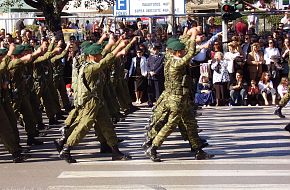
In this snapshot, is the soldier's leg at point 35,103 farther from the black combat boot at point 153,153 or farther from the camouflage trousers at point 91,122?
the black combat boot at point 153,153

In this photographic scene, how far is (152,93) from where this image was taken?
20.1m

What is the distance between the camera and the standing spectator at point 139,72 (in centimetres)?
2011

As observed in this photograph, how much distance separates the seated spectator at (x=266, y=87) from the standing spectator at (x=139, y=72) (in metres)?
3.17

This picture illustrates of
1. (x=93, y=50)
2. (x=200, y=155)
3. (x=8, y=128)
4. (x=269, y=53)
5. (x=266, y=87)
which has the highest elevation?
(x=93, y=50)

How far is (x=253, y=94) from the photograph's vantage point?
19.5 meters

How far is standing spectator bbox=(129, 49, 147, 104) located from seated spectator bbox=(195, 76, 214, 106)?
5.06 ft

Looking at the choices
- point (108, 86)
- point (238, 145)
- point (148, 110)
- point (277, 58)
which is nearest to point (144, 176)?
point (238, 145)

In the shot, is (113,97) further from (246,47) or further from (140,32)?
(140,32)

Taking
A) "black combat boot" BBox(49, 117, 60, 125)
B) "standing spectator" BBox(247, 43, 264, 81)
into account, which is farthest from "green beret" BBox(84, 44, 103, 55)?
"standing spectator" BBox(247, 43, 264, 81)

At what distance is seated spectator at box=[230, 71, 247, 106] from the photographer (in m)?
19.5

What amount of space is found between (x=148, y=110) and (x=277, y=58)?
3.81 m

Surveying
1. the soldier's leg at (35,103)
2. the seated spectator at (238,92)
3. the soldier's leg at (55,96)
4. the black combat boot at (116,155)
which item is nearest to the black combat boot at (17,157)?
the black combat boot at (116,155)

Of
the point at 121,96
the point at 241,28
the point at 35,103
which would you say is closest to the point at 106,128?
the point at 35,103

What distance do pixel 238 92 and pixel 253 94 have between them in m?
0.40
